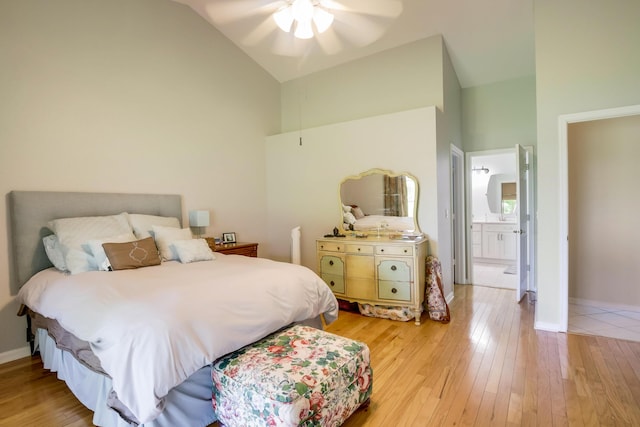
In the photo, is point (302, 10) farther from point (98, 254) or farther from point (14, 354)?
point (14, 354)

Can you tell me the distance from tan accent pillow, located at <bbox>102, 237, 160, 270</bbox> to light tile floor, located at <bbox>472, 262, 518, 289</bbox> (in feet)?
14.8

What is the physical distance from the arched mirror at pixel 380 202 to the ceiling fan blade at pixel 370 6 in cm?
177

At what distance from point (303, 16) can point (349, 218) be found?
239 centimetres

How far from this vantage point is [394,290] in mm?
3469

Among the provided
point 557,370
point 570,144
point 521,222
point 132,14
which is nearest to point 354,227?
point 521,222

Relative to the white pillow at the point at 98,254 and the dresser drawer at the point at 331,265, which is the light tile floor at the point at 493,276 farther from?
the white pillow at the point at 98,254

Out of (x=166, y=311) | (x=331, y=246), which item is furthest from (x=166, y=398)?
(x=331, y=246)

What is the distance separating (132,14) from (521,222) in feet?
16.9

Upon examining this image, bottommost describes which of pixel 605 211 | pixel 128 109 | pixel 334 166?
pixel 605 211

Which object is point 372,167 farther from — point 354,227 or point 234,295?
point 234,295

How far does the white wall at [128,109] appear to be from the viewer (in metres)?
2.70

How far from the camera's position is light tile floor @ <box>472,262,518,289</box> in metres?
4.89

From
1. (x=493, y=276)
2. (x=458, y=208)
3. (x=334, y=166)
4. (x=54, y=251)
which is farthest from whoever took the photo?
(x=493, y=276)

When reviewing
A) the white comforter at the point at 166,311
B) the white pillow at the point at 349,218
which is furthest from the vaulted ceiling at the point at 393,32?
the white comforter at the point at 166,311
